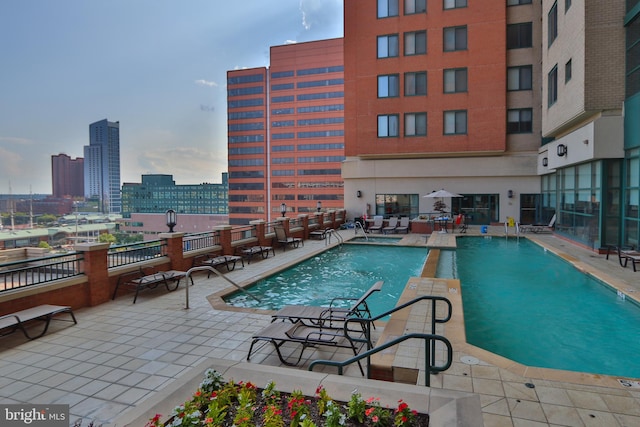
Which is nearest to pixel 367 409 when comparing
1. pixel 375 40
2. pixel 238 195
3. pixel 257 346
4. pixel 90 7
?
pixel 257 346

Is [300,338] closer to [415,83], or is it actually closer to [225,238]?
[225,238]

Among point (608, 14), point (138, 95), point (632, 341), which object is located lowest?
point (632, 341)

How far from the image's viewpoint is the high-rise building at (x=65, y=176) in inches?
3125

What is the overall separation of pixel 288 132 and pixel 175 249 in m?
103

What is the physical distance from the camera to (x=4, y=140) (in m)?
69.6

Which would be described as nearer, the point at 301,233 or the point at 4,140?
the point at 301,233

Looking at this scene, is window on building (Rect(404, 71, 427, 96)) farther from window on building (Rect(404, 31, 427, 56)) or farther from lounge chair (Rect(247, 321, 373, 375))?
lounge chair (Rect(247, 321, 373, 375))

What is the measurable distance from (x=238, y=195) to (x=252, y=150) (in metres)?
14.2

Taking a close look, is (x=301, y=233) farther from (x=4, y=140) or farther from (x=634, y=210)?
(x=4, y=140)

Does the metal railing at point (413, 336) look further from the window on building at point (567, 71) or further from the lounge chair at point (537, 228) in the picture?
the lounge chair at point (537, 228)

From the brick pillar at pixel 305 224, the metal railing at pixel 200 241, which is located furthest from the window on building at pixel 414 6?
the metal railing at pixel 200 241

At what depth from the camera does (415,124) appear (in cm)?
2531

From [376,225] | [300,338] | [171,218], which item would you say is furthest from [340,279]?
[376,225]

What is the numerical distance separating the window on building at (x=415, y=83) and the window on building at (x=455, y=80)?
54.6 inches
